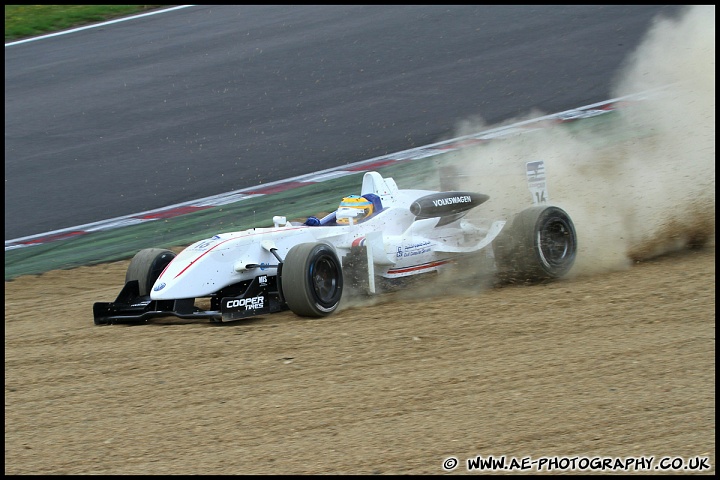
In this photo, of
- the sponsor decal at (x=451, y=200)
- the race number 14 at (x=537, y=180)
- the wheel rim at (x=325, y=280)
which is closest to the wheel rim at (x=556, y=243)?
the race number 14 at (x=537, y=180)

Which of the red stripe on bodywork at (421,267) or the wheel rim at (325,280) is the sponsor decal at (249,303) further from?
the red stripe on bodywork at (421,267)

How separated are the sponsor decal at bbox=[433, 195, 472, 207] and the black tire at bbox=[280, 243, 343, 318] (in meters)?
1.29

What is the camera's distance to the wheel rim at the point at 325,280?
288 inches

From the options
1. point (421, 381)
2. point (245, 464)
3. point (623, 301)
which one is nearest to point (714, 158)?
point (623, 301)

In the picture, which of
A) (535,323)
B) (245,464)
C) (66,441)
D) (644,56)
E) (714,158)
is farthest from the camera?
(644,56)

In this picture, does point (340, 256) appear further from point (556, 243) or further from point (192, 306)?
point (556, 243)

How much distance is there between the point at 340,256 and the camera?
7844 millimetres

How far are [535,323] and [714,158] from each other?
4575mm

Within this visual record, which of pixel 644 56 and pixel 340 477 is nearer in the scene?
pixel 340 477

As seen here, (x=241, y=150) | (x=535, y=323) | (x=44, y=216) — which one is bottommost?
(x=535, y=323)

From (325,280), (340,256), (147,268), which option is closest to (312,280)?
(325,280)

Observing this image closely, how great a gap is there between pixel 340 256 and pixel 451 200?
122 cm

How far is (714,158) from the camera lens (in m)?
10.4

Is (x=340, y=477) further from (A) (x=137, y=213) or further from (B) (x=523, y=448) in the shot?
(A) (x=137, y=213)
